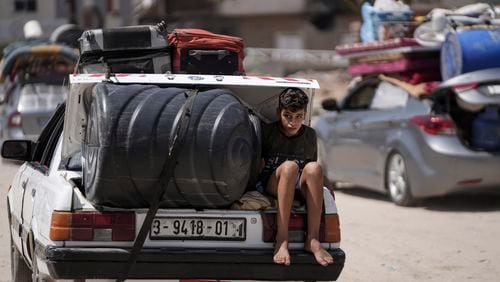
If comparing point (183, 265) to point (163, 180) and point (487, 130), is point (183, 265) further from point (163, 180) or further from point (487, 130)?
point (487, 130)

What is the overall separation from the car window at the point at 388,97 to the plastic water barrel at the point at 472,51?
1040 mm

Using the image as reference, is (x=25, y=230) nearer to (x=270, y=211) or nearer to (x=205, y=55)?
(x=270, y=211)

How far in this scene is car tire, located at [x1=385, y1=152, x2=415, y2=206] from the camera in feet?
43.3

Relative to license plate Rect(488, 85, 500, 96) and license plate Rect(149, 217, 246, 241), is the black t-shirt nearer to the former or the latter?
license plate Rect(149, 217, 246, 241)

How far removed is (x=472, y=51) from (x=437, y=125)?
939 mm

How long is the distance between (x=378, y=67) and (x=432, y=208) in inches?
88.8

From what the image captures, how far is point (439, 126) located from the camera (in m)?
12.8

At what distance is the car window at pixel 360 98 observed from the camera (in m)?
14.9

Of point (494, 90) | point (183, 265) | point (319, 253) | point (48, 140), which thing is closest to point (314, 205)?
point (319, 253)

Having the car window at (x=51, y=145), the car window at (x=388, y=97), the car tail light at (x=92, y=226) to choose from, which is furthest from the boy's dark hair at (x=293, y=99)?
the car window at (x=388, y=97)

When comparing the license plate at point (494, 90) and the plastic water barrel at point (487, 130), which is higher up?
the license plate at point (494, 90)

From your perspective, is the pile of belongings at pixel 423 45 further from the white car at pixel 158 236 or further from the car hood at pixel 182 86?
the white car at pixel 158 236

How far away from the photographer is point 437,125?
12758 mm

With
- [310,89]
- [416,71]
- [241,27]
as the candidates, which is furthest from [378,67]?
[241,27]
